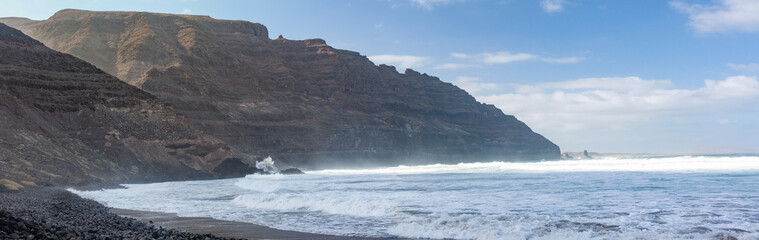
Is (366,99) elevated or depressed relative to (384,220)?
elevated

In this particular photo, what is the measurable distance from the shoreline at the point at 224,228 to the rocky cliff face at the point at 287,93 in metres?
60.7

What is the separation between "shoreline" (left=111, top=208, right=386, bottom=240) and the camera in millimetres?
11021

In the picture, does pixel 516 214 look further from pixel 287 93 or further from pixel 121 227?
pixel 287 93

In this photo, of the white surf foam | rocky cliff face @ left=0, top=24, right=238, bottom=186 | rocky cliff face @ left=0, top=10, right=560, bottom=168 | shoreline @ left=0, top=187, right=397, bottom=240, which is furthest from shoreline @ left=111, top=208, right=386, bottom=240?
rocky cliff face @ left=0, top=10, right=560, bottom=168

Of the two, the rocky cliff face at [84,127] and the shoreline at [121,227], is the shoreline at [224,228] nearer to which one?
the shoreline at [121,227]

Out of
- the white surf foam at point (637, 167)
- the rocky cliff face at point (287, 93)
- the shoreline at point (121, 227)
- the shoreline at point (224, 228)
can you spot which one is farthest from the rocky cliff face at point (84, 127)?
the shoreline at point (121, 227)

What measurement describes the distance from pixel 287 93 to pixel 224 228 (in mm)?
90653

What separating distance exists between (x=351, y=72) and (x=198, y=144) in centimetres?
7559

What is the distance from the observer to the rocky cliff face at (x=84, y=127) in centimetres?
3616

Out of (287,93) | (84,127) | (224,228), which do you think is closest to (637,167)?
(224,228)

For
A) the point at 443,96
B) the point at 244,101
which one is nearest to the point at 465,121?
the point at 443,96

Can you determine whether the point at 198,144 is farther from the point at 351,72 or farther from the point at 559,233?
the point at 351,72

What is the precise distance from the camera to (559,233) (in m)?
10.4

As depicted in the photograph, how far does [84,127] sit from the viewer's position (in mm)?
44625
